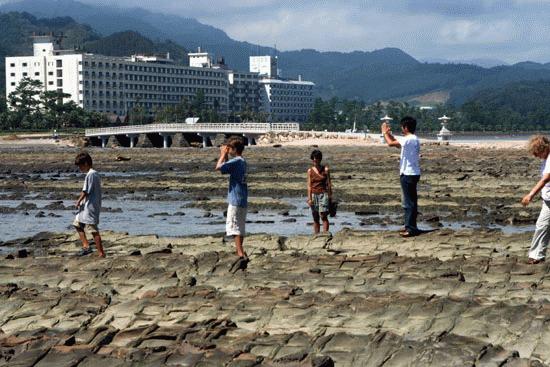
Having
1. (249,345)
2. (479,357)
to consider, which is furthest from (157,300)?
(479,357)

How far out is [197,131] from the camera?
11356cm

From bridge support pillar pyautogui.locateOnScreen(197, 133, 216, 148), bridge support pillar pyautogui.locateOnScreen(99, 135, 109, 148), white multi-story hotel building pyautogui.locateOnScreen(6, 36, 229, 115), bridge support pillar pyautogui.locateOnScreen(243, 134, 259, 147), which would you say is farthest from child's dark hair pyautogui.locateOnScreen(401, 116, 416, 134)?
white multi-story hotel building pyautogui.locateOnScreen(6, 36, 229, 115)

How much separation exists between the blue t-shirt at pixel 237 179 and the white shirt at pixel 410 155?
122 inches

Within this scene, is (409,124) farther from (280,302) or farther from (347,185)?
(347,185)

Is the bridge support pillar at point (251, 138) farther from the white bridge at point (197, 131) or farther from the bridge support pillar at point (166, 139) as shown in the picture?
the bridge support pillar at point (166, 139)

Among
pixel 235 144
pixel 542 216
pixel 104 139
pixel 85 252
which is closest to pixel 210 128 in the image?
pixel 104 139

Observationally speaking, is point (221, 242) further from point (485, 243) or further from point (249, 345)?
point (249, 345)

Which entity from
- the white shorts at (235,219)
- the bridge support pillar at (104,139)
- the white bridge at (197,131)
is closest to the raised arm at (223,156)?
the white shorts at (235,219)

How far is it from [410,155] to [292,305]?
525 cm

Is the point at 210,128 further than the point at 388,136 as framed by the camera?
Yes

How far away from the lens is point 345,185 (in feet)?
121

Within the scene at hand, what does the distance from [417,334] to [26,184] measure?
109ft

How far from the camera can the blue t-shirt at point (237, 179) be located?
14297mm

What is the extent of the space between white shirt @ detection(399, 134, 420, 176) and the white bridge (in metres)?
94.0
